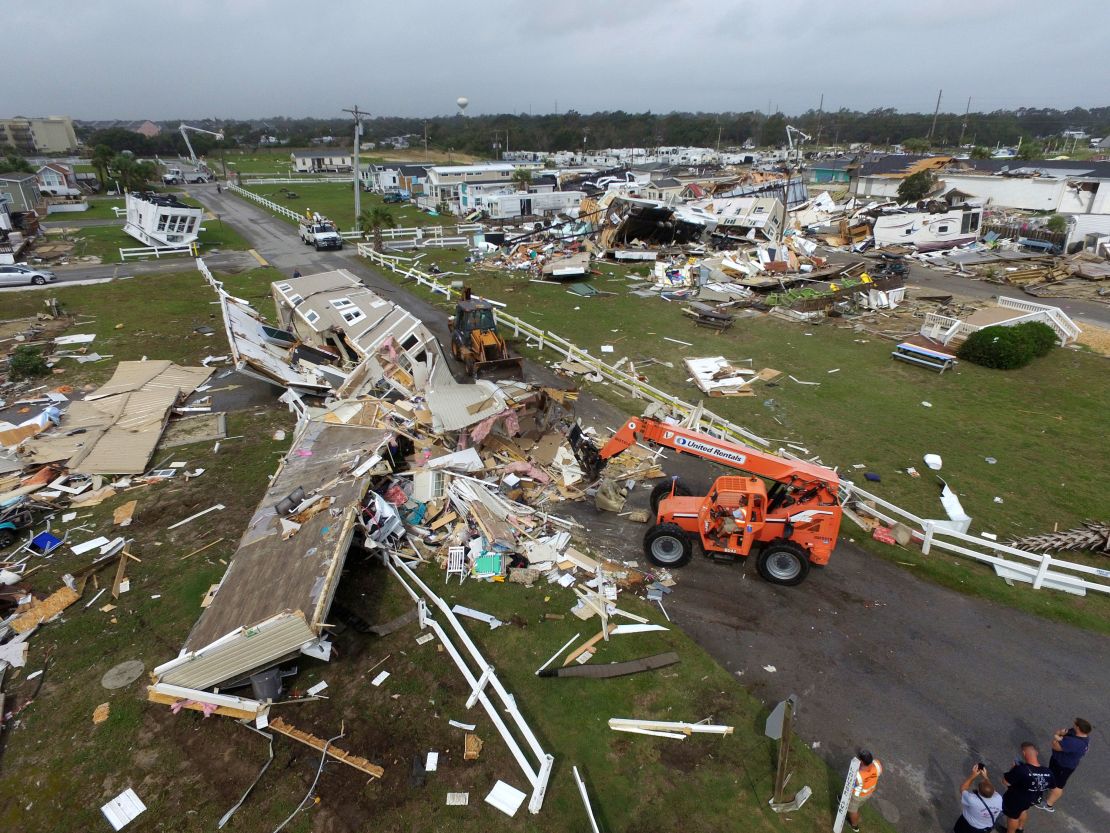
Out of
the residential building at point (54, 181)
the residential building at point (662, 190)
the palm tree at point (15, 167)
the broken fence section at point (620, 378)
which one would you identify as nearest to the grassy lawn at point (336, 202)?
the residential building at point (54, 181)

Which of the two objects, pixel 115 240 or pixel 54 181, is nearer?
pixel 115 240

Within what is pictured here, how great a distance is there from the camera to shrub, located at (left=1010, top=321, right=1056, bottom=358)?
19733mm

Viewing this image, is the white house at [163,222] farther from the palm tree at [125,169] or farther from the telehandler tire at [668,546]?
the telehandler tire at [668,546]

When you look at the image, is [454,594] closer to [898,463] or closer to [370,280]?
[898,463]

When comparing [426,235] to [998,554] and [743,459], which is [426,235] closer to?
[743,459]

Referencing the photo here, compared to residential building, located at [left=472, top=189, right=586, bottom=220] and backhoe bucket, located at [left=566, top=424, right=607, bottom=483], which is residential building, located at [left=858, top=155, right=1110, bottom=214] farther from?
backhoe bucket, located at [left=566, top=424, right=607, bottom=483]

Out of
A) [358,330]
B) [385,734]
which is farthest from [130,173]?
[385,734]

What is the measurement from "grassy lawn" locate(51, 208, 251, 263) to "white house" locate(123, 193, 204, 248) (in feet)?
4.10

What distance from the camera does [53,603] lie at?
377 inches

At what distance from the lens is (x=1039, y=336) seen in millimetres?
20016

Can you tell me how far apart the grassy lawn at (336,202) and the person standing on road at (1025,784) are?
49.9 meters

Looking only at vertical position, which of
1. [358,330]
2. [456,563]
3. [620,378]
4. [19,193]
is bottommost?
[456,563]

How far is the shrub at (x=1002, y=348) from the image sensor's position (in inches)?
761

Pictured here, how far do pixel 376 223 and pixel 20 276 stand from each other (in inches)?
748
